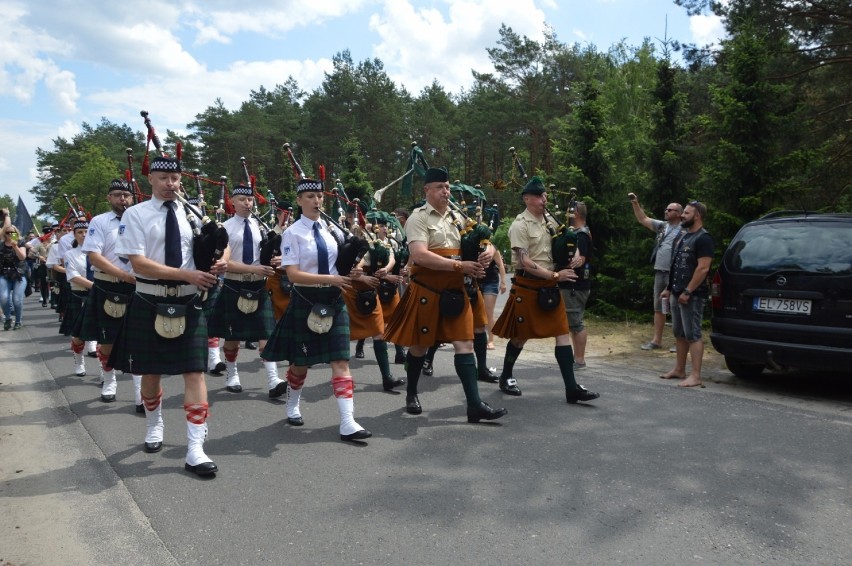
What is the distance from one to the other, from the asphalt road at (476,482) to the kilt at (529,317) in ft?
2.12

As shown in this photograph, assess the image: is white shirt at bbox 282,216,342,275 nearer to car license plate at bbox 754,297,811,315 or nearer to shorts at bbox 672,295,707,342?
shorts at bbox 672,295,707,342

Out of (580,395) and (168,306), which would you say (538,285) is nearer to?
(580,395)

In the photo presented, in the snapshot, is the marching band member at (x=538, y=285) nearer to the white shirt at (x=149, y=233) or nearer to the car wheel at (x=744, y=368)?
the car wheel at (x=744, y=368)

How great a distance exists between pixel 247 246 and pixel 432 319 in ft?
7.88

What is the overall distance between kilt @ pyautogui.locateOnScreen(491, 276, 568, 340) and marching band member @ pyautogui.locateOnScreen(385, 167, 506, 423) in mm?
822

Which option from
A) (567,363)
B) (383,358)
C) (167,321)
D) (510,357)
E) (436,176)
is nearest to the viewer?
(167,321)

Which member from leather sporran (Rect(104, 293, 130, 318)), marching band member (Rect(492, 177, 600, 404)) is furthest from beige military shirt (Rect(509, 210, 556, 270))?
leather sporran (Rect(104, 293, 130, 318))

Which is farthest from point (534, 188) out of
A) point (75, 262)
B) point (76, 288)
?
point (75, 262)

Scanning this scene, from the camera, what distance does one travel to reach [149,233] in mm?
4254

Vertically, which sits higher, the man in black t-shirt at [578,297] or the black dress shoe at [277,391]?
the man in black t-shirt at [578,297]

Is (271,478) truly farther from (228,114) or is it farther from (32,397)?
(228,114)

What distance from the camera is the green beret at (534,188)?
5961mm

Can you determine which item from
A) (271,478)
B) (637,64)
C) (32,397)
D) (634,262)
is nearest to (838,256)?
(271,478)

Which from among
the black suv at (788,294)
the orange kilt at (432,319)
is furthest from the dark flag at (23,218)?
the black suv at (788,294)
